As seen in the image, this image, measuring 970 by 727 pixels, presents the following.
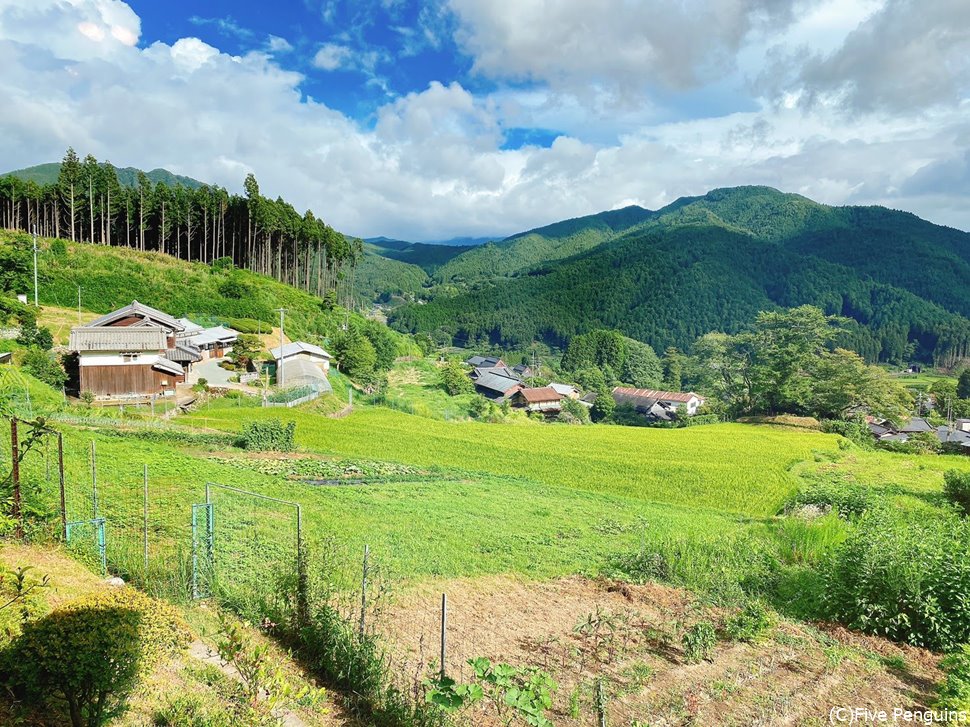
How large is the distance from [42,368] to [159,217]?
3615cm

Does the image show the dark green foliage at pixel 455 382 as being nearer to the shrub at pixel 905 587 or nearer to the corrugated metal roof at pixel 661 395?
the corrugated metal roof at pixel 661 395

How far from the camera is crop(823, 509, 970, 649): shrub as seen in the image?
7.68m

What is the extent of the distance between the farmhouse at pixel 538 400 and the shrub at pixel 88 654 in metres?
56.6

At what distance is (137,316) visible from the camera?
1372 inches

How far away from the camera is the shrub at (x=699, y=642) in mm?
6926

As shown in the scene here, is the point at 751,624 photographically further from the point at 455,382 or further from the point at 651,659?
the point at 455,382

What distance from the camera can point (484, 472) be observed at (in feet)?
73.2

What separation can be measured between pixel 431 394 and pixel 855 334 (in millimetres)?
113749

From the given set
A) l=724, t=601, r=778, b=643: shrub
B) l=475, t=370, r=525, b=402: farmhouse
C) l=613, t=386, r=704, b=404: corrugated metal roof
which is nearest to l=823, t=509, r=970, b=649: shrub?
l=724, t=601, r=778, b=643: shrub

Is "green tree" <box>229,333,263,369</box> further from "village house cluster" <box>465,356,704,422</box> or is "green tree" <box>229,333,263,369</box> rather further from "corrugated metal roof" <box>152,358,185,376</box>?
"village house cluster" <box>465,356,704,422</box>

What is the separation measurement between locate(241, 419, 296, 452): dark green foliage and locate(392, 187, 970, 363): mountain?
367 feet

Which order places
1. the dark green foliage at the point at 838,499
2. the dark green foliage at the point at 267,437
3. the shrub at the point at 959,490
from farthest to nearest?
the dark green foliage at the point at 267,437 < the shrub at the point at 959,490 < the dark green foliage at the point at 838,499

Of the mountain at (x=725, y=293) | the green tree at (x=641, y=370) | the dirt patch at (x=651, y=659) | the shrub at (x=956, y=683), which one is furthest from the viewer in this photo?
the mountain at (x=725, y=293)

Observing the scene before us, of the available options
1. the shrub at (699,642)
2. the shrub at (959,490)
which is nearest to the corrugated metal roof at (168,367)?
the shrub at (699,642)
